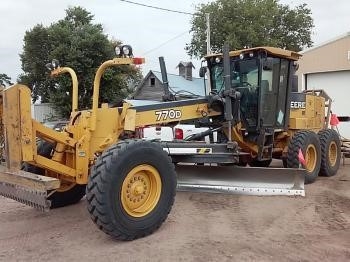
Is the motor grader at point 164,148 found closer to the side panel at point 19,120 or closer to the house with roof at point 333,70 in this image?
the side panel at point 19,120

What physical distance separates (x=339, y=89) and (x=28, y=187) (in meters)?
16.0

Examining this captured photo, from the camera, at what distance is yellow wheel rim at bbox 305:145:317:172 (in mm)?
9727

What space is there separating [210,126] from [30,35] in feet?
93.1

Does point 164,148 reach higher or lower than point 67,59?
lower

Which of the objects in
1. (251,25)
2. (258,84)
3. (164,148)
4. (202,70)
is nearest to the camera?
(164,148)

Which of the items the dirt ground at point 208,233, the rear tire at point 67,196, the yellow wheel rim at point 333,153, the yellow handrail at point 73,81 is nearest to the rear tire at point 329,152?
the yellow wheel rim at point 333,153

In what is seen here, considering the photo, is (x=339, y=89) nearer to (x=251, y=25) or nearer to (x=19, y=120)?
(x=19, y=120)

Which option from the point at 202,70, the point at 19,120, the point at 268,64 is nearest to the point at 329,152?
the point at 268,64

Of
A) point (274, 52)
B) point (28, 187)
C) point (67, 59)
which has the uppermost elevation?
point (67, 59)

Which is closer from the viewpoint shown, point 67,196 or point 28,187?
point 28,187

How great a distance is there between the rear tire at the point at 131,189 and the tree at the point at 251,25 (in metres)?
35.6

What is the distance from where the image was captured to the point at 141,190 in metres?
6.02

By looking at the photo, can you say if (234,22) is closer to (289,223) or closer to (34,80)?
(34,80)

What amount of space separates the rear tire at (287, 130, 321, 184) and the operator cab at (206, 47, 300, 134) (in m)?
0.48
